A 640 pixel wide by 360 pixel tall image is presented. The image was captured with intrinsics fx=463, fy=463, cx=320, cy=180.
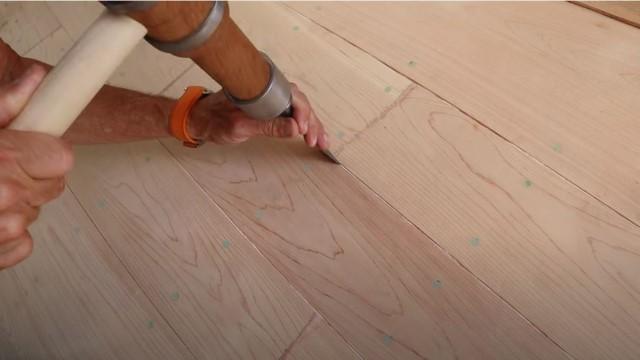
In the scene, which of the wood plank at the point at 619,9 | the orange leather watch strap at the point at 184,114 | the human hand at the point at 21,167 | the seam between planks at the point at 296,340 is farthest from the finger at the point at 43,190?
the wood plank at the point at 619,9

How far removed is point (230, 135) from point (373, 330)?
0.35 meters

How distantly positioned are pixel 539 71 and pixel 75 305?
0.84 m

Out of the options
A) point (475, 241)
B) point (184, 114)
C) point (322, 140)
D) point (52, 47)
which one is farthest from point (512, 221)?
point (52, 47)

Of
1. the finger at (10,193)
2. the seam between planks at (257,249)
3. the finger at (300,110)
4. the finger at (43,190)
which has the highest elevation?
the finger at (300,110)

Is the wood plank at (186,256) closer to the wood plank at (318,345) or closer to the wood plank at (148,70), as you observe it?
the wood plank at (318,345)

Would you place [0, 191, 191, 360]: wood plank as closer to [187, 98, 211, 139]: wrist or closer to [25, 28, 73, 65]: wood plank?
[187, 98, 211, 139]: wrist

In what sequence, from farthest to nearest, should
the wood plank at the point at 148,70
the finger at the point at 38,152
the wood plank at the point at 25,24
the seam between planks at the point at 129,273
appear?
the wood plank at the point at 25,24
the wood plank at the point at 148,70
the seam between planks at the point at 129,273
the finger at the point at 38,152

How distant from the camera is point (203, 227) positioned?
76cm

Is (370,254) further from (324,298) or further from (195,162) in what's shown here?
(195,162)

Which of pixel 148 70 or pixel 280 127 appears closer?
pixel 280 127

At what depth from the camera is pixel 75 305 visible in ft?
2.47

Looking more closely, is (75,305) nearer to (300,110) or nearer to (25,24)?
(300,110)

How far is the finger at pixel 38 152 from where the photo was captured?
14.2 inches

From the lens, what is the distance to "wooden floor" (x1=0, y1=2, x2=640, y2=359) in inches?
24.8
